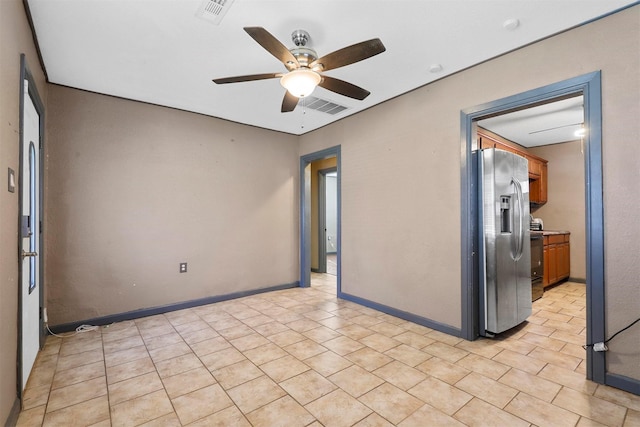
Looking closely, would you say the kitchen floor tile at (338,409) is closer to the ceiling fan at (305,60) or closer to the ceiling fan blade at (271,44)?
the ceiling fan at (305,60)

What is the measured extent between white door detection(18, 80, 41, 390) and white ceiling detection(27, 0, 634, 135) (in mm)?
609

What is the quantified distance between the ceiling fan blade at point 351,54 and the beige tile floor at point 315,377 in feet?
7.51

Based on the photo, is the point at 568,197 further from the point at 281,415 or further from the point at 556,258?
the point at 281,415

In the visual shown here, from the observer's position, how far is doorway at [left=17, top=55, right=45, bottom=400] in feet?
6.34

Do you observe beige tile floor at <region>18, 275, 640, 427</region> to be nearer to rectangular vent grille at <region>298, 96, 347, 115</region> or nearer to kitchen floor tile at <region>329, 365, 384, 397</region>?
kitchen floor tile at <region>329, 365, 384, 397</region>

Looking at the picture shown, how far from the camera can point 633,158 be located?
200cm

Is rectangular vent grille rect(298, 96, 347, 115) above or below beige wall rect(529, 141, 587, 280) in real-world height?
above

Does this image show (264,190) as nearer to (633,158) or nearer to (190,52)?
(190,52)

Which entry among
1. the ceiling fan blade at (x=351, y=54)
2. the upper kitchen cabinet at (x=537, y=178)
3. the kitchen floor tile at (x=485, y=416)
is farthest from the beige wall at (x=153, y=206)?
the upper kitchen cabinet at (x=537, y=178)

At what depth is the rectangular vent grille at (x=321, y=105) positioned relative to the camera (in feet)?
11.8

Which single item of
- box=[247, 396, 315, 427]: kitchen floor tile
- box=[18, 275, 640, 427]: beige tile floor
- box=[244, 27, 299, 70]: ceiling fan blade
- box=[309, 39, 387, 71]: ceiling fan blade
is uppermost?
box=[244, 27, 299, 70]: ceiling fan blade

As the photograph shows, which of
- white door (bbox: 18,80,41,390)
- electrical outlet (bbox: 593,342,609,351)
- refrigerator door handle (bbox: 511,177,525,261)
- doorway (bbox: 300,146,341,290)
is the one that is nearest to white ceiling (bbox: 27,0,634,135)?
white door (bbox: 18,80,41,390)

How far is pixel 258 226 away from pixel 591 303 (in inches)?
154

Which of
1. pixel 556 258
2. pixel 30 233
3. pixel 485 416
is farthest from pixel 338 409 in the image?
pixel 556 258
